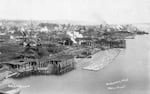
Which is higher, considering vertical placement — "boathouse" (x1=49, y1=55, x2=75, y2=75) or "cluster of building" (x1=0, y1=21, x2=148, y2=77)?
"cluster of building" (x1=0, y1=21, x2=148, y2=77)

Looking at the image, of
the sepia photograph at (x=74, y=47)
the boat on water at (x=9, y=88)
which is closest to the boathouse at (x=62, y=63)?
the sepia photograph at (x=74, y=47)

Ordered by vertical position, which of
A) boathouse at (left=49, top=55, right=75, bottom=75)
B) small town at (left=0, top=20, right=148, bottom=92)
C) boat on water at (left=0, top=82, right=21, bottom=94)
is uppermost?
small town at (left=0, top=20, right=148, bottom=92)

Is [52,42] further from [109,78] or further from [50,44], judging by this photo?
[109,78]

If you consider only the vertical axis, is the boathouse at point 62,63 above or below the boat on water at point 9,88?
above

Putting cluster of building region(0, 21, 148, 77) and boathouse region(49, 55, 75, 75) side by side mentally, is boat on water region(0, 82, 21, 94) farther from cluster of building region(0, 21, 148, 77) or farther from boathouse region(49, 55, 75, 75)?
boathouse region(49, 55, 75, 75)

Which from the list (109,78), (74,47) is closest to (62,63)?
(74,47)

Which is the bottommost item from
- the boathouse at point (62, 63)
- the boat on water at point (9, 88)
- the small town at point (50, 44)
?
the boat on water at point (9, 88)

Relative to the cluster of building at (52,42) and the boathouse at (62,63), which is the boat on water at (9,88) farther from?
the boathouse at (62,63)

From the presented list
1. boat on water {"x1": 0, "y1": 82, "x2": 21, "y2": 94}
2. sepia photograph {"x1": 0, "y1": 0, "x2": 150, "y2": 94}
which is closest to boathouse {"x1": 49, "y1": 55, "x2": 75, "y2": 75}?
sepia photograph {"x1": 0, "y1": 0, "x2": 150, "y2": 94}
